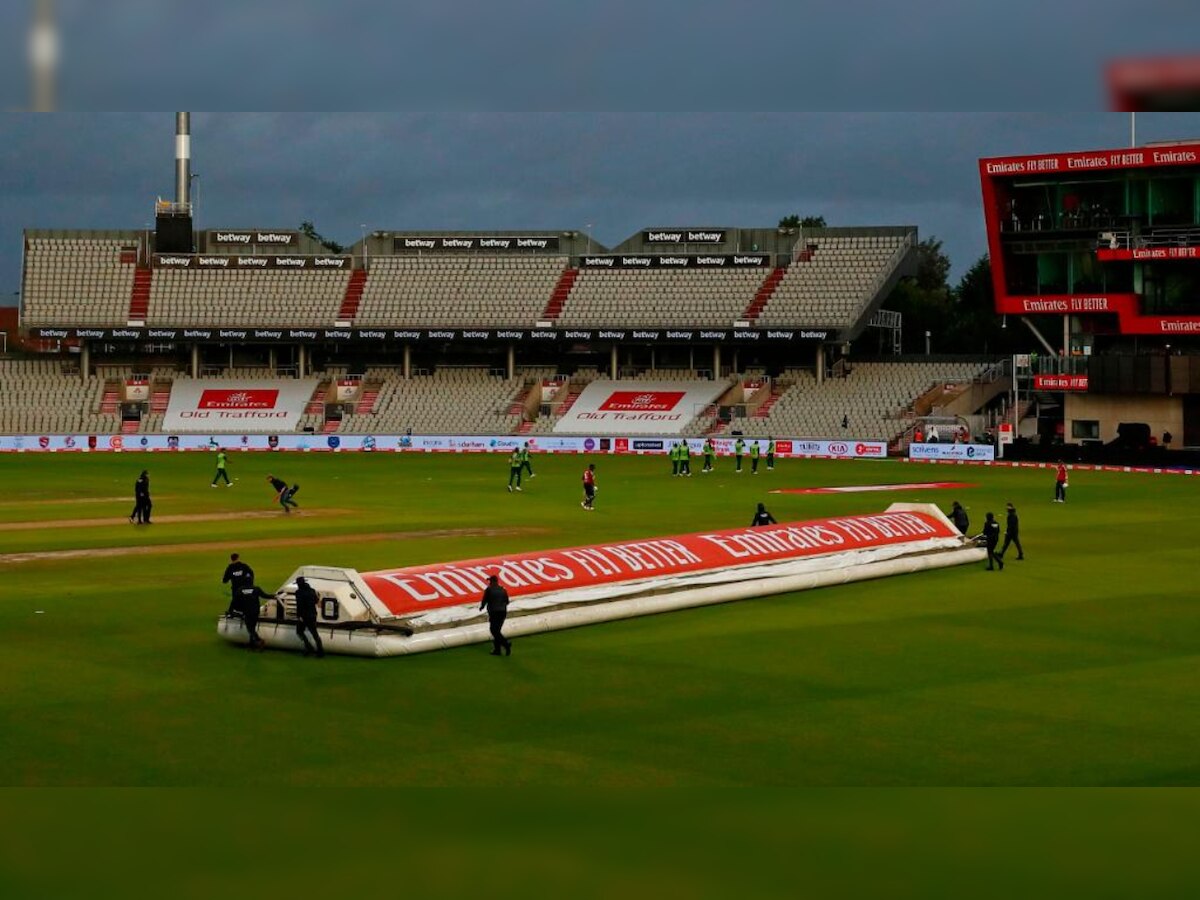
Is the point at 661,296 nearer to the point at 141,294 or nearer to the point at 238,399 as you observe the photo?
the point at 238,399

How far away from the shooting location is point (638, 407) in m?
93.6

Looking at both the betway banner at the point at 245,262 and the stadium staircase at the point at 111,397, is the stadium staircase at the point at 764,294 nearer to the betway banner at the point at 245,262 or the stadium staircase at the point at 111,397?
the betway banner at the point at 245,262

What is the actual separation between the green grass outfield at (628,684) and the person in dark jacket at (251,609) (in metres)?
0.45

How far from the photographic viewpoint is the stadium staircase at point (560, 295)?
100125 mm

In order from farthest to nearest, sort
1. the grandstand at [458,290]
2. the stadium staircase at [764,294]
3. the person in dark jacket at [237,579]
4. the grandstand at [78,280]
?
the grandstand at [78,280] < the grandstand at [458,290] < the stadium staircase at [764,294] < the person in dark jacket at [237,579]

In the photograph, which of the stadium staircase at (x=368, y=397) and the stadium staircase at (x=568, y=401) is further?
the stadium staircase at (x=368, y=397)

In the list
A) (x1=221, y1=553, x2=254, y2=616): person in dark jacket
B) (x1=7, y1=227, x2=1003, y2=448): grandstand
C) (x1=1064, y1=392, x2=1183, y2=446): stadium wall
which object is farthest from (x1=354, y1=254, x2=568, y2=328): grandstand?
(x1=221, y1=553, x2=254, y2=616): person in dark jacket

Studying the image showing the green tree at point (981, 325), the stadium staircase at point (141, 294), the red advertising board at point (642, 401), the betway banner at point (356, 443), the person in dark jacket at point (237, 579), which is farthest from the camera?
the green tree at point (981, 325)

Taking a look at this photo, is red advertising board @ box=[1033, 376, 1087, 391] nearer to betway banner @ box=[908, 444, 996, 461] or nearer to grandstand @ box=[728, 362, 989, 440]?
betway banner @ box=[908, 444, 996, 461]

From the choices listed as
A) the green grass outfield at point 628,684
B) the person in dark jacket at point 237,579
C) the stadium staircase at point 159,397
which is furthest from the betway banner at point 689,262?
the person in dark jacket at point 237,579

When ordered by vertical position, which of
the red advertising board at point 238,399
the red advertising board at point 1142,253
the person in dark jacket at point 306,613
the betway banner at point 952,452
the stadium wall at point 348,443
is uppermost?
the red advertising board at point 1142,253

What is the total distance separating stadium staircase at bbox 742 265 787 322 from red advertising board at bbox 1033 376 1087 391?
70.7 ft

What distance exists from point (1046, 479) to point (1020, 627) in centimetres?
4038

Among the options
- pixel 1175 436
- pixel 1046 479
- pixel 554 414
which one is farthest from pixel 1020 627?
pixel 554 414
